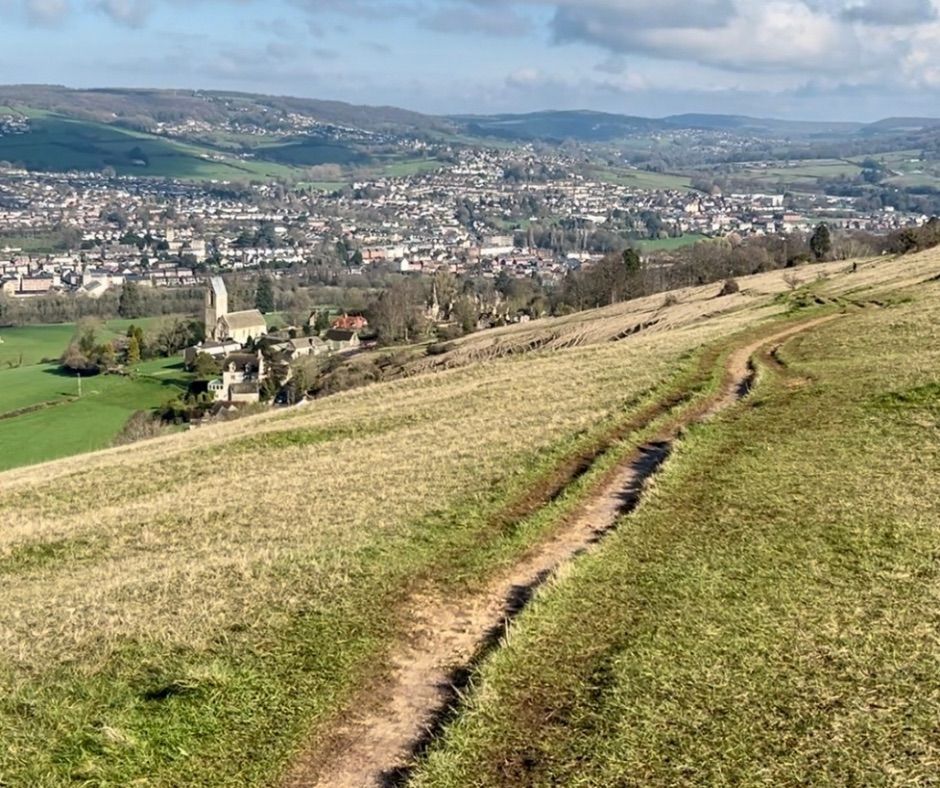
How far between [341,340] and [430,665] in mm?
95363

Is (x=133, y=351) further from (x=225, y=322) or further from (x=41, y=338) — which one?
(x=41, y=338)

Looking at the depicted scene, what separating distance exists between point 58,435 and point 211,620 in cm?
6075

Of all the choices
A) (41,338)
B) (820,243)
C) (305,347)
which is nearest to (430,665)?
(820,243)

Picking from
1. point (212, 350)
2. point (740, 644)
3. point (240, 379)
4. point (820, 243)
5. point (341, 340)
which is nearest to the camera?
point (740, 644)

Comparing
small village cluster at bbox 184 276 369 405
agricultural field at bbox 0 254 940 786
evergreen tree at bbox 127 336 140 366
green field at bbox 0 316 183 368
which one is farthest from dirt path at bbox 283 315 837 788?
green field at bbox 0 316 183 368

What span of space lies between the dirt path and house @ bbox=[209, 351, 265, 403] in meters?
63.7

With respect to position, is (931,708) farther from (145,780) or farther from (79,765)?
(79,765)

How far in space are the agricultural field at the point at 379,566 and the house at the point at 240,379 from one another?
53773mm

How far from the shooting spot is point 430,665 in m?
9.19

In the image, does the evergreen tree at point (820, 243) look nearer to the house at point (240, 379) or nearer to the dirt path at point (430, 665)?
the house at point (240, 379)

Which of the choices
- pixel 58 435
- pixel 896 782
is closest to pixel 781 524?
pixel 896 782

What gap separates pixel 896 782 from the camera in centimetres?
686

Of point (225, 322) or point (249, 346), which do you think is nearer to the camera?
point (249, 346)

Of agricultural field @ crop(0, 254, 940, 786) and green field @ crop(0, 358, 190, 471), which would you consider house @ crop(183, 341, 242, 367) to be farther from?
agricultural field @ crop(0, 254, 940, 786)
